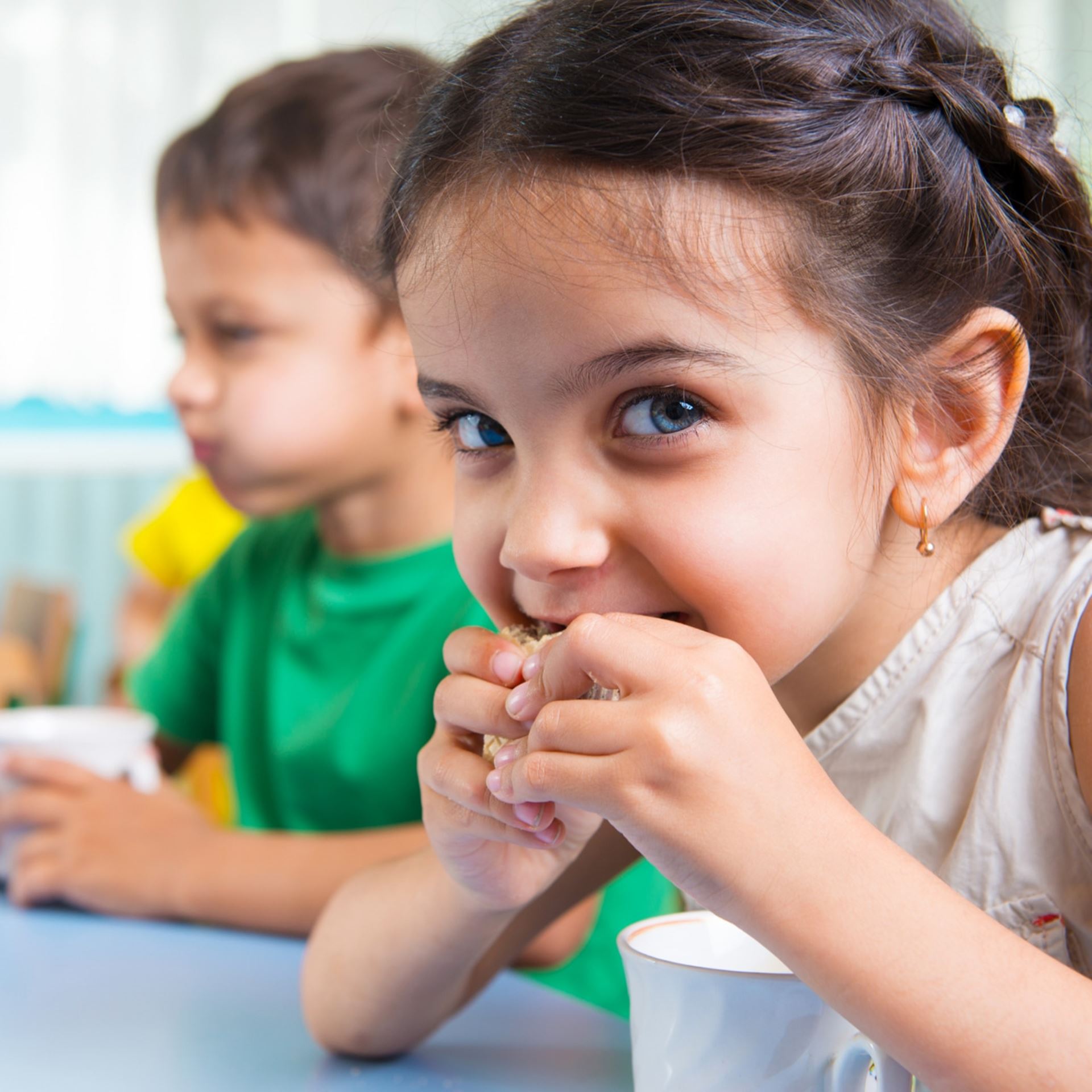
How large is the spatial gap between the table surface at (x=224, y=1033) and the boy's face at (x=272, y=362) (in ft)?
1.60

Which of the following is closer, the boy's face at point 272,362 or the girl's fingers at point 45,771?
the girl's fingers at point 45,771

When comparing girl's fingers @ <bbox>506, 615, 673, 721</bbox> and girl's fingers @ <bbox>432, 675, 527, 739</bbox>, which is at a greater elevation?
girl's fingers @ <bbox>506, 615, 673, 721</bbox>

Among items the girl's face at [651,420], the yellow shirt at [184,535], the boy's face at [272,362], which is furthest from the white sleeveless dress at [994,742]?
the yellow shirt at [184,535]

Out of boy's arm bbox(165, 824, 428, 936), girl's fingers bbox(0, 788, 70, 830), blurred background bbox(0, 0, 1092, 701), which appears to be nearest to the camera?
boy's arm bbox(165, 824, 428, 936)

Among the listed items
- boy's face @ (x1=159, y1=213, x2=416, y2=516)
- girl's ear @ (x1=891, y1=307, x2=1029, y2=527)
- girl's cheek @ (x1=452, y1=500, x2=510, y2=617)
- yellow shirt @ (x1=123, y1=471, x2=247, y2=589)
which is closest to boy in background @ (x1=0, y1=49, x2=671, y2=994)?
boy's face @ (x1=159, y1=213, x2=416, y2=516)

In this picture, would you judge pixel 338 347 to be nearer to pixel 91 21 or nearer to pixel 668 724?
pixel 668 724

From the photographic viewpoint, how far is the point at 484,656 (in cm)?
62

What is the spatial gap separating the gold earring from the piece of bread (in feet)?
0.61

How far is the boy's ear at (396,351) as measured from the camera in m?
1.21

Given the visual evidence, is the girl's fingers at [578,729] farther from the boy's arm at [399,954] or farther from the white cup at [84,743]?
the white cup at [84,743]

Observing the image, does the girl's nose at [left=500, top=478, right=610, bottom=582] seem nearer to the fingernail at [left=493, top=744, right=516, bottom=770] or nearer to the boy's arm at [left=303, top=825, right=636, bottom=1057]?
the fingernail at [left=493, top=744, right=516, bottom=770]

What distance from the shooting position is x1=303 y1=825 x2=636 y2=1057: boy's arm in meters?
0.66

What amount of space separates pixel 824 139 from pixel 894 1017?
1.27 feet

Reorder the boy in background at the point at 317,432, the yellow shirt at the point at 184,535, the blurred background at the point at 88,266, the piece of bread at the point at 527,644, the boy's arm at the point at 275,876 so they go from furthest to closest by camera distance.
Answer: the blurred background at the point at 88,266 < the yellow shirt at the point at 184,535 < the boy in background at the point at 317,432 < the boy's arm at the point at 275,876 < the piece of bread at the point at 527,644
